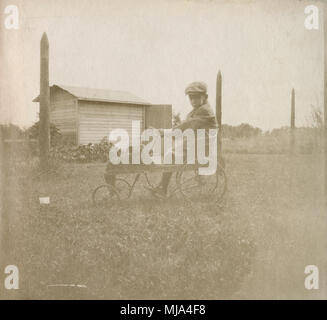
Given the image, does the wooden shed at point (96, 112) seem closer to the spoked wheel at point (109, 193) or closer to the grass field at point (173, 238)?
the grass field at point (173, 238)

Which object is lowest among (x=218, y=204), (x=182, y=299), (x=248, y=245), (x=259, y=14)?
(x=182, y=299)

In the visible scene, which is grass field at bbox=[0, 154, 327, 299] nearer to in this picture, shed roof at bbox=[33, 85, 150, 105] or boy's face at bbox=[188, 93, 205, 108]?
boy's face at bbox=[188, 93, 205, 108]

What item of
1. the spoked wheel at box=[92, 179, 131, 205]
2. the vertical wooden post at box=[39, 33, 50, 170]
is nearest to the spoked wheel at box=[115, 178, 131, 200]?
the spoked wheel at box=[92, 179, 131, 205]

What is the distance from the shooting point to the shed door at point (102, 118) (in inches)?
139

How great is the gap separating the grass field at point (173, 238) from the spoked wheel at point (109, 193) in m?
0.07

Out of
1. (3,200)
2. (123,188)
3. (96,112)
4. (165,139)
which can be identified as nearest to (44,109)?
(96,112)

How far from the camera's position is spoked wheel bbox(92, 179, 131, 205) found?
3.47 m

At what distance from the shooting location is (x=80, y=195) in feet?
11.5

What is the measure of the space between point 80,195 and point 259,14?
9.84 ft

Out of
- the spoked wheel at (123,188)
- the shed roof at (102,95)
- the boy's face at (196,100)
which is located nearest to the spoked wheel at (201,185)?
the spoked wheel at (123,188)

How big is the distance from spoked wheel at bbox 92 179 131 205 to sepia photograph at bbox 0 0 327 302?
0.01m
